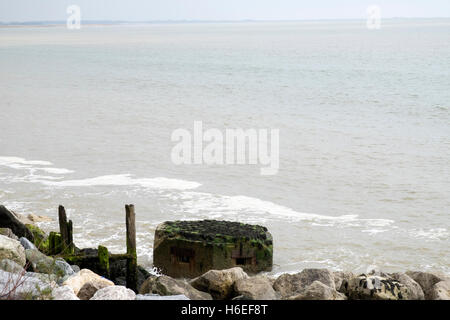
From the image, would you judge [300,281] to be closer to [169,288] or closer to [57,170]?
[169,288]

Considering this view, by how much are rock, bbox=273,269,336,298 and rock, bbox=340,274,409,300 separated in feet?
4.40

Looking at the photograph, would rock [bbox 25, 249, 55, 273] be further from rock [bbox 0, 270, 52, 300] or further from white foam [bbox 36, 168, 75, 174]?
white foam [bbox 36, 168, 75, 174]

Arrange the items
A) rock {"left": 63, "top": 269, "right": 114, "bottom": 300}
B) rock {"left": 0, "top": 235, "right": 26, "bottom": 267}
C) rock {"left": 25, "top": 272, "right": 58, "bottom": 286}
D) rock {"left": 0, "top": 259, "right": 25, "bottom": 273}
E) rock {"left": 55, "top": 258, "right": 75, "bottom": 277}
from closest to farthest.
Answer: rock {"left": 25, "top": 272, "right": 58, "bottom": 286} < rock {"left": 0, "top": 259, "right": 25, "bottom": 273} < rock {"left": 63, "top": 269, "right": 114, "bottom": 300} < rock {"left": 0, "top": 235, "right": 26, "bottom": 267} < rock {"left": 55, "top": 258, "right": 75, "bottom": 277}

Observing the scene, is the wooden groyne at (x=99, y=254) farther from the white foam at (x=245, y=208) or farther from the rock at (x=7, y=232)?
the white foam at (x=245, y=208)

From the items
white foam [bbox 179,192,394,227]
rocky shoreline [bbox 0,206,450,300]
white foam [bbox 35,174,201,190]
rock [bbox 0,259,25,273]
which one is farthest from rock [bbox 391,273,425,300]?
white foam [bbox 35,174,201,190]

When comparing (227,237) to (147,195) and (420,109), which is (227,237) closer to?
(147,195)

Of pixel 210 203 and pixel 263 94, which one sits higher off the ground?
pixel 263 94

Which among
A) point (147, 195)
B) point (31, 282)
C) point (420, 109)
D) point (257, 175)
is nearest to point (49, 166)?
point (147, 195)

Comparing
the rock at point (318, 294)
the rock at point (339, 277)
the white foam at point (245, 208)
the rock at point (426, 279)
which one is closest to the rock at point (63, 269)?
the rock at point (318, 294)

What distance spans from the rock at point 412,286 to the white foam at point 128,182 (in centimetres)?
1139

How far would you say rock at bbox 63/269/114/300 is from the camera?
9.91 m

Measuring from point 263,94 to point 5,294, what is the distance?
156 feet

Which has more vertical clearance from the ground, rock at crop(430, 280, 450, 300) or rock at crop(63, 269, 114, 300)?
rock at crop(63, 269, 114, 300)
